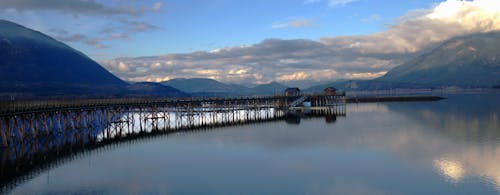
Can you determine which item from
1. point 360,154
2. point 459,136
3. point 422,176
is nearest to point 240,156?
point 360,154

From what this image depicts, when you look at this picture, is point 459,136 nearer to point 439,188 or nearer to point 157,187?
point 439,188

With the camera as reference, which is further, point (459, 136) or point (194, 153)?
point (459, 136)

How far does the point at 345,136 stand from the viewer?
184 ft

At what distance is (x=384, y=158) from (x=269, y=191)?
55.3 feet

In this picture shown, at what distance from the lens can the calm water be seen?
95.4 ft

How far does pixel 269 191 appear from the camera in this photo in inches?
1118

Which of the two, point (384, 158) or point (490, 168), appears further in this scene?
point (384, 158)

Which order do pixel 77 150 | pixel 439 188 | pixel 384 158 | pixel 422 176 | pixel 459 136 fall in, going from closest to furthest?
pixel 439 188
pixel 422 176
pixel 384 158
pixel 77 150
pixel 459 136

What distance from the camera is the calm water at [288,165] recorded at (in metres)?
29.1

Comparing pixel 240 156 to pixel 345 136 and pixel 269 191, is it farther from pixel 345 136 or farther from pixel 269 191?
pixel 345 136

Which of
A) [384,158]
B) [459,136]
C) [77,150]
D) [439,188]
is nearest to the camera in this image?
[439,188]

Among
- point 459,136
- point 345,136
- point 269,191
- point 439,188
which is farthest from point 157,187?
point 459,136

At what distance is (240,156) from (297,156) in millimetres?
6124

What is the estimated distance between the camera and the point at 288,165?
36969 mm
